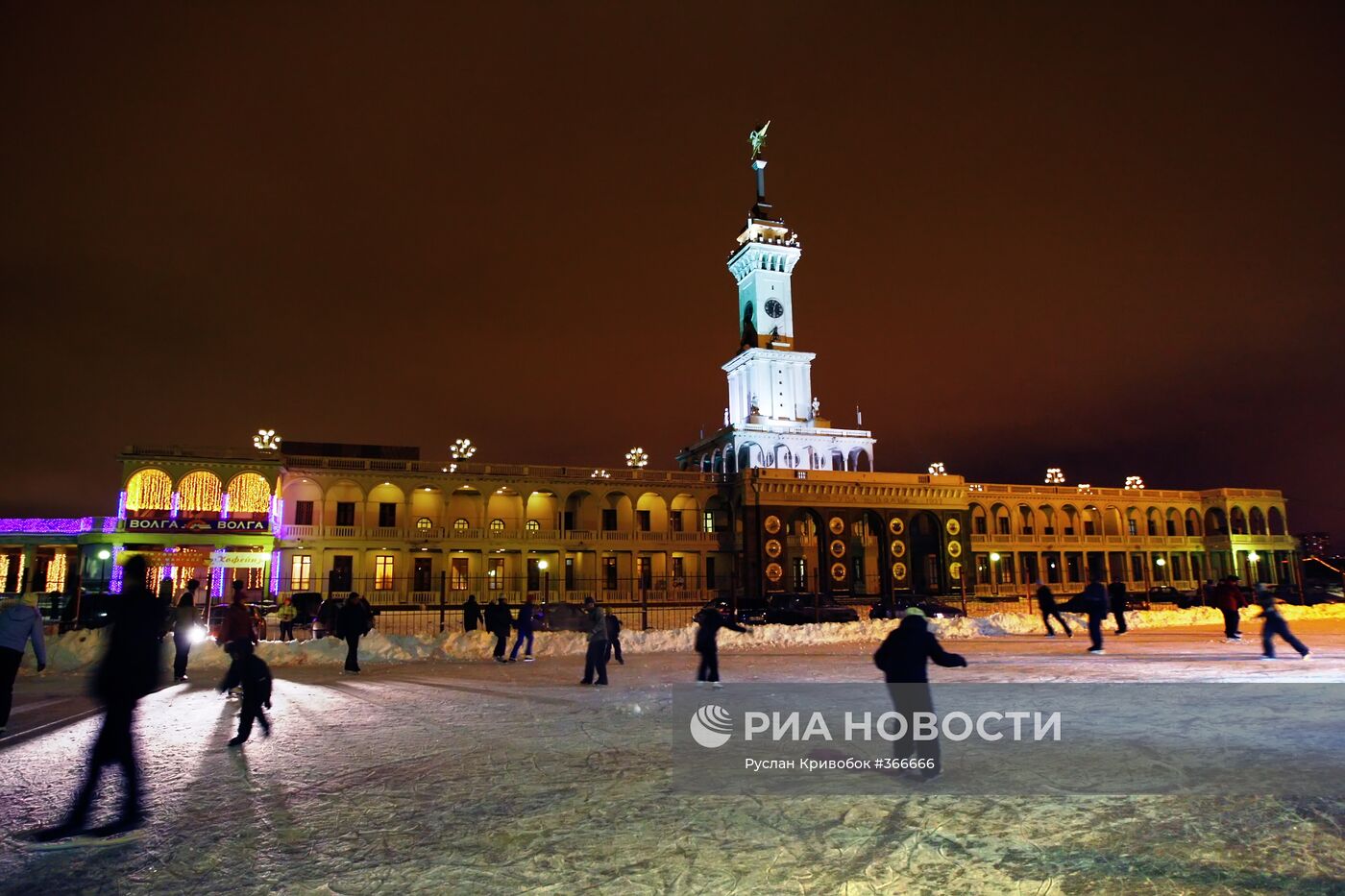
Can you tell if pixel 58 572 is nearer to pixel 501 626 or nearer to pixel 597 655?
pixel 501 626

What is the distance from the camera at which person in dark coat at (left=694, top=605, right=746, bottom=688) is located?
1344cm

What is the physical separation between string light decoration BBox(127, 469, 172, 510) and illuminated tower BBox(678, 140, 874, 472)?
38.5 m

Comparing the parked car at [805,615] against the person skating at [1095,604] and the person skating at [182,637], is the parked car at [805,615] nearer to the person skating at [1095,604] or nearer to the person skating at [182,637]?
the person skating at [1095,604]

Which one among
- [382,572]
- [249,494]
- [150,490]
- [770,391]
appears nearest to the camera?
[150,490]

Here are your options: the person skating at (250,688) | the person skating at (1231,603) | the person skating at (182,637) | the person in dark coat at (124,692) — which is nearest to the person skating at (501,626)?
the person skating at (182,637)

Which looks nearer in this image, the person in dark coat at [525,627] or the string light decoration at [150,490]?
the person in dark coat at [525,627]

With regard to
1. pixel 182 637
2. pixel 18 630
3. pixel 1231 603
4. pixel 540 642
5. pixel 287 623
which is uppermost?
pixel 18 630

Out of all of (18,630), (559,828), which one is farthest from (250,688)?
(559,828)

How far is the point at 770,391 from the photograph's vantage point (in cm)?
7062

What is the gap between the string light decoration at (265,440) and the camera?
44344mm

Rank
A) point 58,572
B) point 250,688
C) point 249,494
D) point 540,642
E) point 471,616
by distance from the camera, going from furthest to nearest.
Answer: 1. point 58,572
2. point 249,494
3. point 471,616
4. point 540,642
5. point 250,688

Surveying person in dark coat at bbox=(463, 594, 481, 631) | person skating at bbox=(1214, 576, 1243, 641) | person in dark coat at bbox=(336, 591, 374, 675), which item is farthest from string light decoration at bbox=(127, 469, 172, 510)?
person skating at bbox=(1214, 576, 1243, 641)

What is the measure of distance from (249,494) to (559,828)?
4313 cm

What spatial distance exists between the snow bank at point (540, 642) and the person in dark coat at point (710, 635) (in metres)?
7.13
